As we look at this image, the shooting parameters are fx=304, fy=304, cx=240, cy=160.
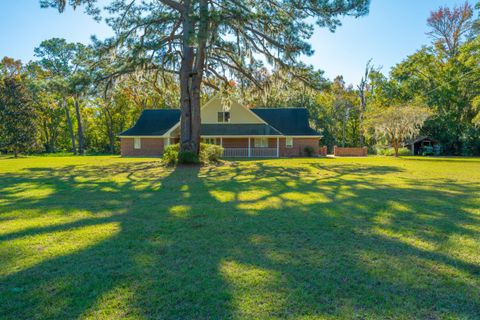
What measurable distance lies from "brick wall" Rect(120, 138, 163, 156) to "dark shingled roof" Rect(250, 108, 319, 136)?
10.4m

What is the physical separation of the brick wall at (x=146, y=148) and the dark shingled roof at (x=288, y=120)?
10.4 m

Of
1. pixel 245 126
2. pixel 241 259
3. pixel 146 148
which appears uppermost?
pixel 245 126

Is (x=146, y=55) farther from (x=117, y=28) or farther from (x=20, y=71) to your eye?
(x=20, y=71)

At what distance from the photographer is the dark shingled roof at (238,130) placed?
27312 mm

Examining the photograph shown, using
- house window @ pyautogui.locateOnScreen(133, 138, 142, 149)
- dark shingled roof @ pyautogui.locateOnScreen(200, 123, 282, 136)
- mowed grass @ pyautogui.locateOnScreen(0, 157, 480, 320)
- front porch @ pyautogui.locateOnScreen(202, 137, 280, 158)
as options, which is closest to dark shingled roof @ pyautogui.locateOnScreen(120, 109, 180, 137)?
house window @ pyautogui.locateOnScreen(133, 138, 142, 149)

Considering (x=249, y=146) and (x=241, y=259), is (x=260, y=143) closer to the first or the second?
(x=249, y=146)

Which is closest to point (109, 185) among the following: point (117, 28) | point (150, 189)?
point (150, 189)

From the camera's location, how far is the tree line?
1389cm

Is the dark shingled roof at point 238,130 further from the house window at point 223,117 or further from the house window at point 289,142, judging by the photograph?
the house window at point 289,142

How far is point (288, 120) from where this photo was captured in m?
30.6

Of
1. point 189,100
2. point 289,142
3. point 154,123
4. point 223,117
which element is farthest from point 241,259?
point 154,123

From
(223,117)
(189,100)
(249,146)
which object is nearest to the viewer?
(189,100)

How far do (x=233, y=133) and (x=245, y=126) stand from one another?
1883 millimetres

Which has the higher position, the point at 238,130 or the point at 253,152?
the point at 238,130
